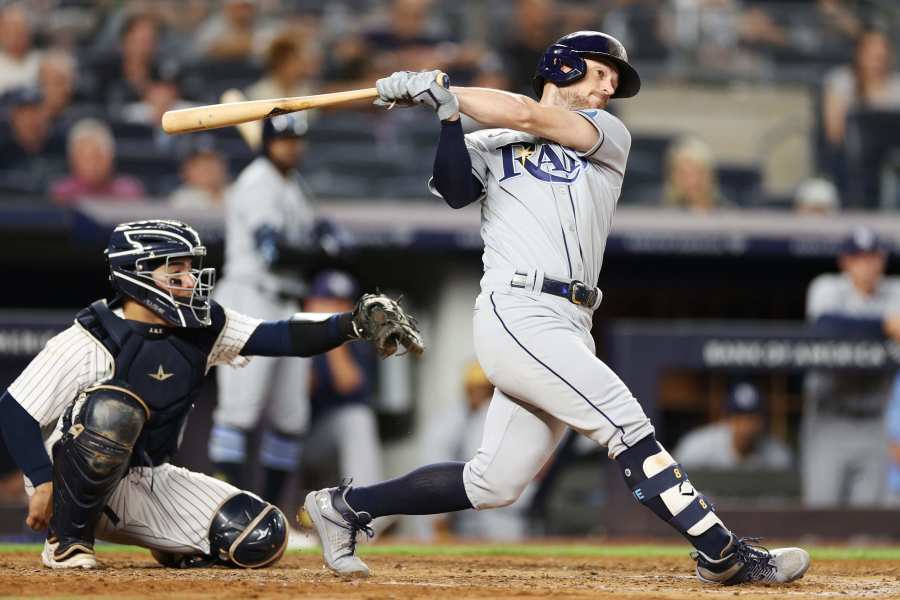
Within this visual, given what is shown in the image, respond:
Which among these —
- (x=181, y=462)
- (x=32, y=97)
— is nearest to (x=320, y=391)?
(x=181, y=462)

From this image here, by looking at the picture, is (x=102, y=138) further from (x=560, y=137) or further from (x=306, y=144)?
(x=560, y=137)

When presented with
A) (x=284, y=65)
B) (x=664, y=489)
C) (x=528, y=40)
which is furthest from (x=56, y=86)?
(x=664, y=489)

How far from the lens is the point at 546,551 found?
5.85m

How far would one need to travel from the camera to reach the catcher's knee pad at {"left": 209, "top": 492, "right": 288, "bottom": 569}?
4.28 metres

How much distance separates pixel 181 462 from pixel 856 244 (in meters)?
3.70

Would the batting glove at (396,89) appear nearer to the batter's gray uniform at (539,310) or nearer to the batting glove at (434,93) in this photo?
the batting glove at (434,93)

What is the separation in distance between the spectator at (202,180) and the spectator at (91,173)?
1.06ft

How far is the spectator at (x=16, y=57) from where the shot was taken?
9.22 metres

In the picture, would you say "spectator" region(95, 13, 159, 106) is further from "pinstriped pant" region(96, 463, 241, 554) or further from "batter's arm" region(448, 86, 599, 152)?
"batter's arm" region(448, 86, 599, 152)

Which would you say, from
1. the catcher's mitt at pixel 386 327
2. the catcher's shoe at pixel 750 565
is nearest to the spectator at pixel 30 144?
the catcher's mitt at pixel 386 327

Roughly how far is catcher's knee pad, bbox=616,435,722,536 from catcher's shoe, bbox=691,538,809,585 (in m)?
0.13

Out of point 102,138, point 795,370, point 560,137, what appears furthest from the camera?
point 102,138

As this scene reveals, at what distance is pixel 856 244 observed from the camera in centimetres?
762

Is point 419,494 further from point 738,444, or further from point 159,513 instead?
point 738,444
